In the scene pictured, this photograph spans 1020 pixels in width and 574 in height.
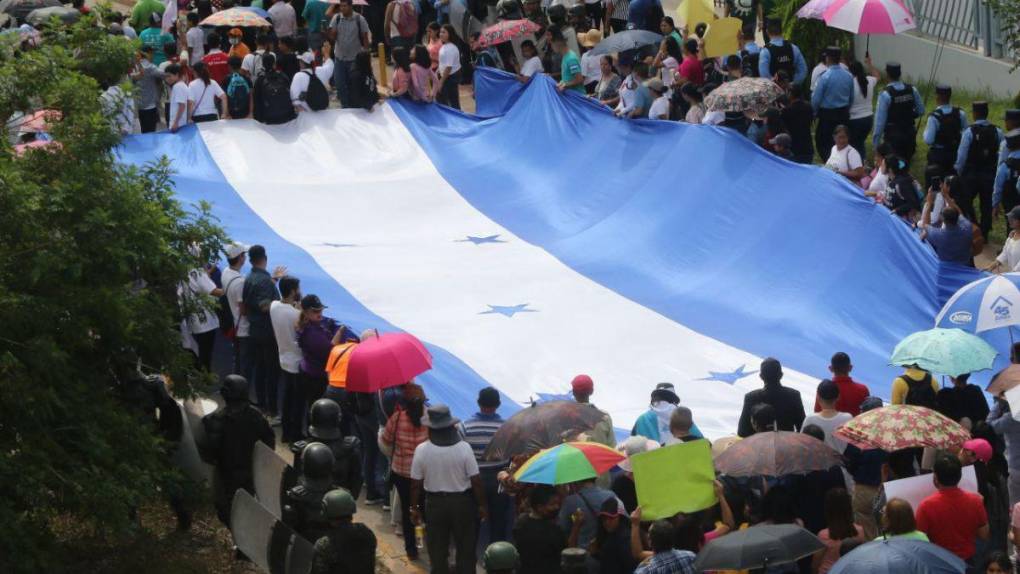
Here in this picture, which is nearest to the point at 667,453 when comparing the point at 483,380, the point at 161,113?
the point at 483,380

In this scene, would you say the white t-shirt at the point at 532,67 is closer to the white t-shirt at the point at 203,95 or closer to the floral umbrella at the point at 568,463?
the white t-shirt at the point at 203,95

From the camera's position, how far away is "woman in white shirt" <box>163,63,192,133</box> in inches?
754

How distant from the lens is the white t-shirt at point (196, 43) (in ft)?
75.6

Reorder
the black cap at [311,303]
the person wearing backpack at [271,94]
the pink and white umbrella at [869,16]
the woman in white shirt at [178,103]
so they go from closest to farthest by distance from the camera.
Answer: the black cap at [311,303]
the pink and white umbrella at [869,16]
the woman in white shirt at [178,103]
the person wearing backpack at [271,94]

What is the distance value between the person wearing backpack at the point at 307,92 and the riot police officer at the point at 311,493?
9.61 metres

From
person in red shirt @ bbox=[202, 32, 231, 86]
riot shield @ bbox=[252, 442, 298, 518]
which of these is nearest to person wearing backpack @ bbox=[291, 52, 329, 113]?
person in red shirt @ bbox=[202, 32, 231, 86]

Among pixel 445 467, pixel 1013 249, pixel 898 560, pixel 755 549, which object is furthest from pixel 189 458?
pixel 1013 249

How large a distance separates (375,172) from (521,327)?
4.98 m

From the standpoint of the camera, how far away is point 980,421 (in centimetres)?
1129

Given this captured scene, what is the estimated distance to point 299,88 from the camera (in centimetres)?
1980

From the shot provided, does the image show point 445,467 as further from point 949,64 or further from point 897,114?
point 949,64

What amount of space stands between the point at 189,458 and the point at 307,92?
27.8 feet

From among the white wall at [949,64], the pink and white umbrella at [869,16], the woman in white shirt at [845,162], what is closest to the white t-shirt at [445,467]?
the woman in white shirt at [845,162]

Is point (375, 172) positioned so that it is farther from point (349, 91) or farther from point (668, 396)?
point (668, 396)
